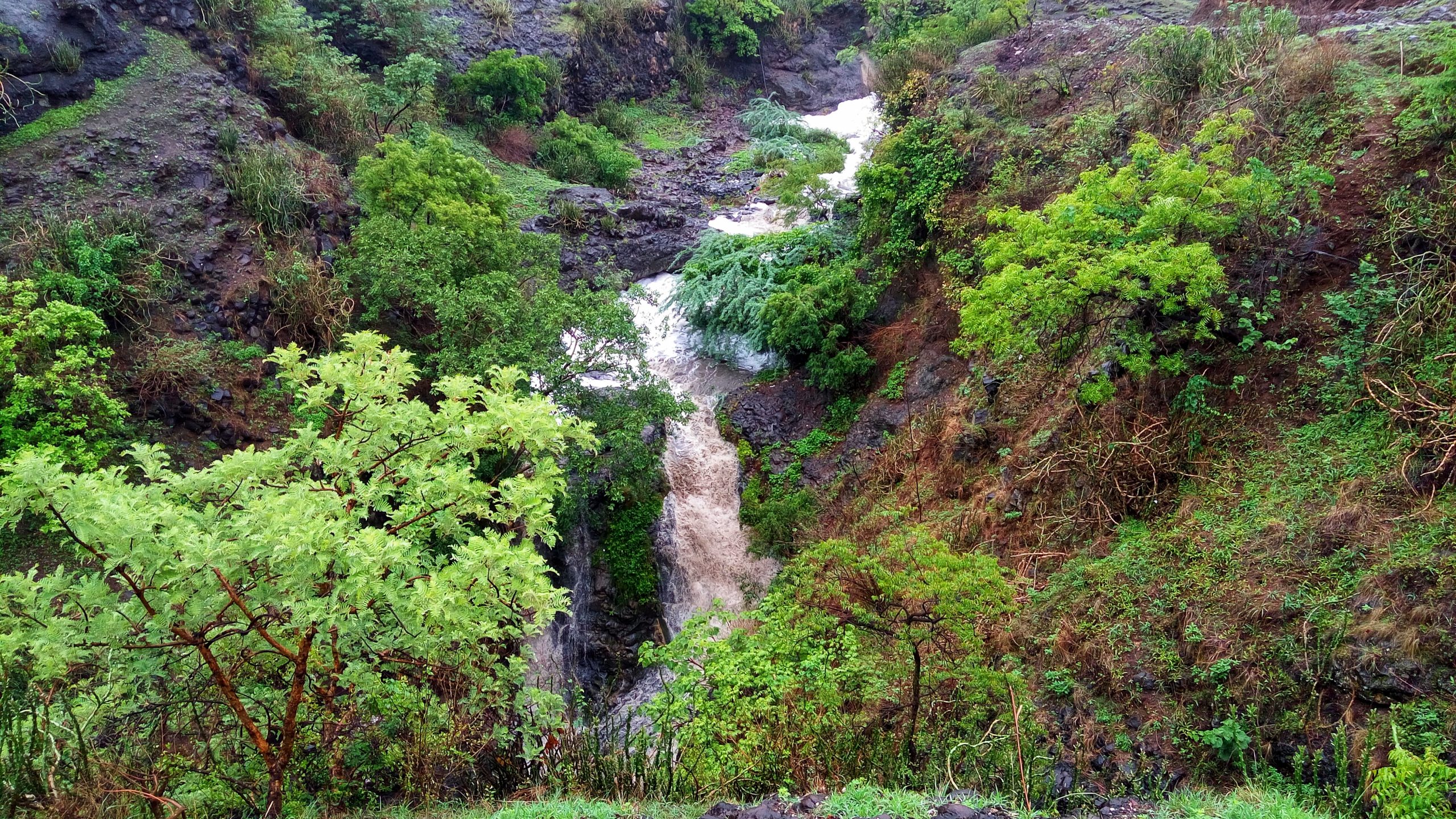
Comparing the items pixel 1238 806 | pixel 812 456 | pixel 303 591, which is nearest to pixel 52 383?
pixel 303 591

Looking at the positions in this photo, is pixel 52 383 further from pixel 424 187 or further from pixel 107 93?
pixel 107 93

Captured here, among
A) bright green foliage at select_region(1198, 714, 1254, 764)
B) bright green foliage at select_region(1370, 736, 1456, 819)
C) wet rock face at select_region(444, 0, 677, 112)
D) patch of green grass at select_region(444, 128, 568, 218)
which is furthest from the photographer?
wet rock face at select_region(444, 0, 677, 112)

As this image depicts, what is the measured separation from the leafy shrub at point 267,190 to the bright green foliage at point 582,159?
9.61m

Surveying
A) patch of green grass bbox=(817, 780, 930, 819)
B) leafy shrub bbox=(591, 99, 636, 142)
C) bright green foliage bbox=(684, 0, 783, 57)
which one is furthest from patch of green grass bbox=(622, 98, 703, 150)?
patch of green grass bbox=(817, 780, 930, 819)

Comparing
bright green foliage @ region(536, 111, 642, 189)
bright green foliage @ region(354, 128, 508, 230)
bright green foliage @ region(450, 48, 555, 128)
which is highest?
bright green foliage @ region(450, 48, 555, 128)

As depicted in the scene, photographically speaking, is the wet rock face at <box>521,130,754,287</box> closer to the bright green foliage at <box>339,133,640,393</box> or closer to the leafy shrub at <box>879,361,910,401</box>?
the bright green foliage at <box>339,133,640,393</box>

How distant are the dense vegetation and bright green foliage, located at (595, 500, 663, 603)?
0.19 ft

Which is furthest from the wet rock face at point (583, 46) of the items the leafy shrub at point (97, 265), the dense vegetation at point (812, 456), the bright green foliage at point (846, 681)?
the bright green foliage at point (846, 681)

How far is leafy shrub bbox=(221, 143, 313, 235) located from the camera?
42.2ft

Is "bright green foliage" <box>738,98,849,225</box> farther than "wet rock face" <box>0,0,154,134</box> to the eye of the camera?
Yes

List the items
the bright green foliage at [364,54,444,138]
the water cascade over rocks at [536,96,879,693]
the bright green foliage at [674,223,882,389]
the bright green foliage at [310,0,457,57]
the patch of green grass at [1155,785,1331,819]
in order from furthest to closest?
the bright green foliage at [310,0,457,57], the bright green foliage at [364,54,444,138], the bright green foliage at [674,223,882,389], the water cascade over rocks at [536,96,879,693], the patch of green grass at [1155,785,1331,819]

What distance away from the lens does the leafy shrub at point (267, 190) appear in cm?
1285

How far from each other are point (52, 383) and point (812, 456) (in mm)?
10976

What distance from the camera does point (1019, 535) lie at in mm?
9250
